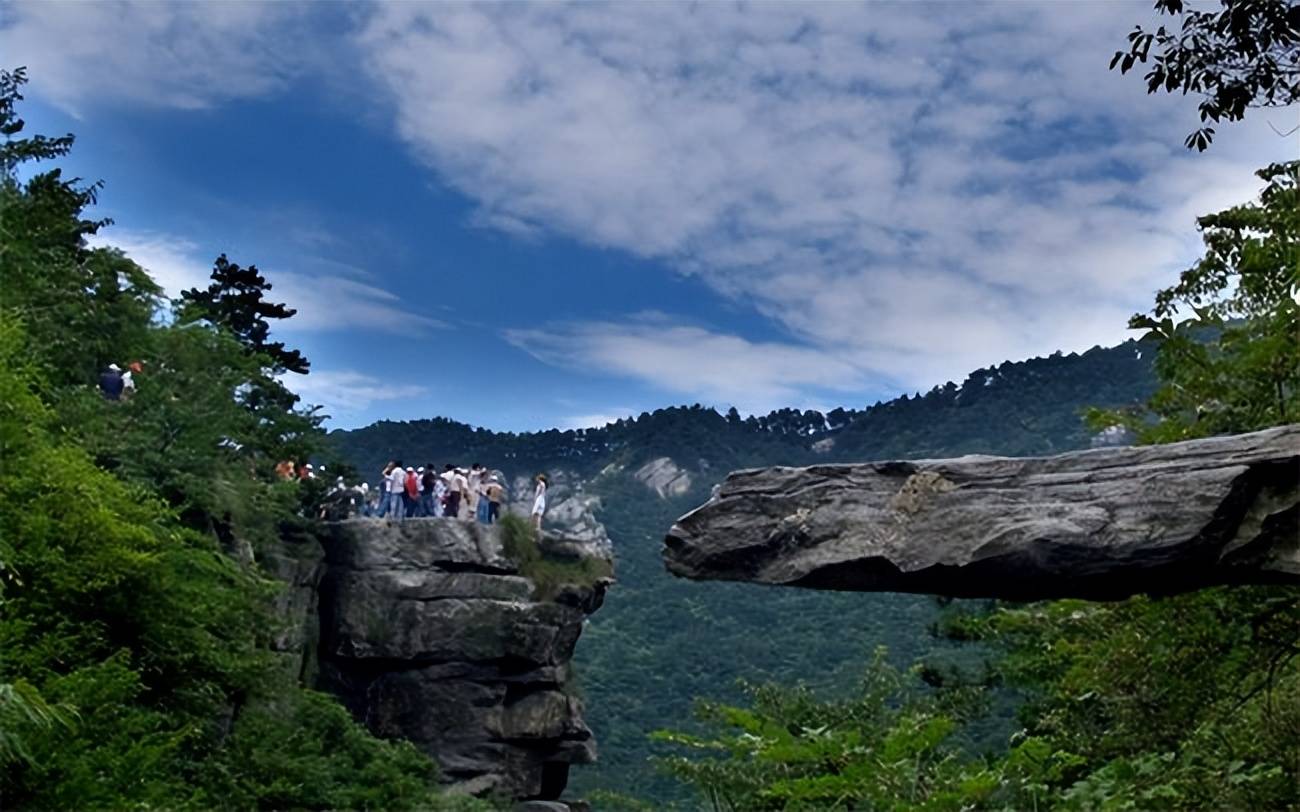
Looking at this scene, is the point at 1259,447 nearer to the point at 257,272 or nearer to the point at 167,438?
the point at 167,438

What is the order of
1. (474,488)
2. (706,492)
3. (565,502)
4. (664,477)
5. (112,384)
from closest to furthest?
1. (112,384)
2. (474,488)
3. (706,492)
4. (565,502)
5. (664,477)

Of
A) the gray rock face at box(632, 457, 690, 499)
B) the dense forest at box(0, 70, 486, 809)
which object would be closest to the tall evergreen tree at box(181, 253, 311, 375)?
the dense forest at box(0, 70, 486, 809)

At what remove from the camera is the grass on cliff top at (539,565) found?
80.0ft

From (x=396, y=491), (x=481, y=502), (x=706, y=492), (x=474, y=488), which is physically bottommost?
(x=481, y=502)

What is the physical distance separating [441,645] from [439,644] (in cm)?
5

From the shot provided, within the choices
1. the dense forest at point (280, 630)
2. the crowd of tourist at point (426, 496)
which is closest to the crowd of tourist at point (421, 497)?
the crowd of tourist at point (426, 496)

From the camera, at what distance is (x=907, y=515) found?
380cm

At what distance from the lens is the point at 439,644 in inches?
896

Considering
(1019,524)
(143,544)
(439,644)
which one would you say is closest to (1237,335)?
(1019,524)

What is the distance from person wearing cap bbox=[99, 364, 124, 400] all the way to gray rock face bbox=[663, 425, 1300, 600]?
1373cm

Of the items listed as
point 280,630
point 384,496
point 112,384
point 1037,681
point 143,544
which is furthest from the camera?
point 384,496

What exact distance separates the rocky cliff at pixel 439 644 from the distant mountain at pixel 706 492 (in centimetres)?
274

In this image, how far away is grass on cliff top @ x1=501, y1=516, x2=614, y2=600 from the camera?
2438 centimetres

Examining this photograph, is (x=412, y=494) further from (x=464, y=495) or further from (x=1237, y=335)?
(x=1237, y=335)
